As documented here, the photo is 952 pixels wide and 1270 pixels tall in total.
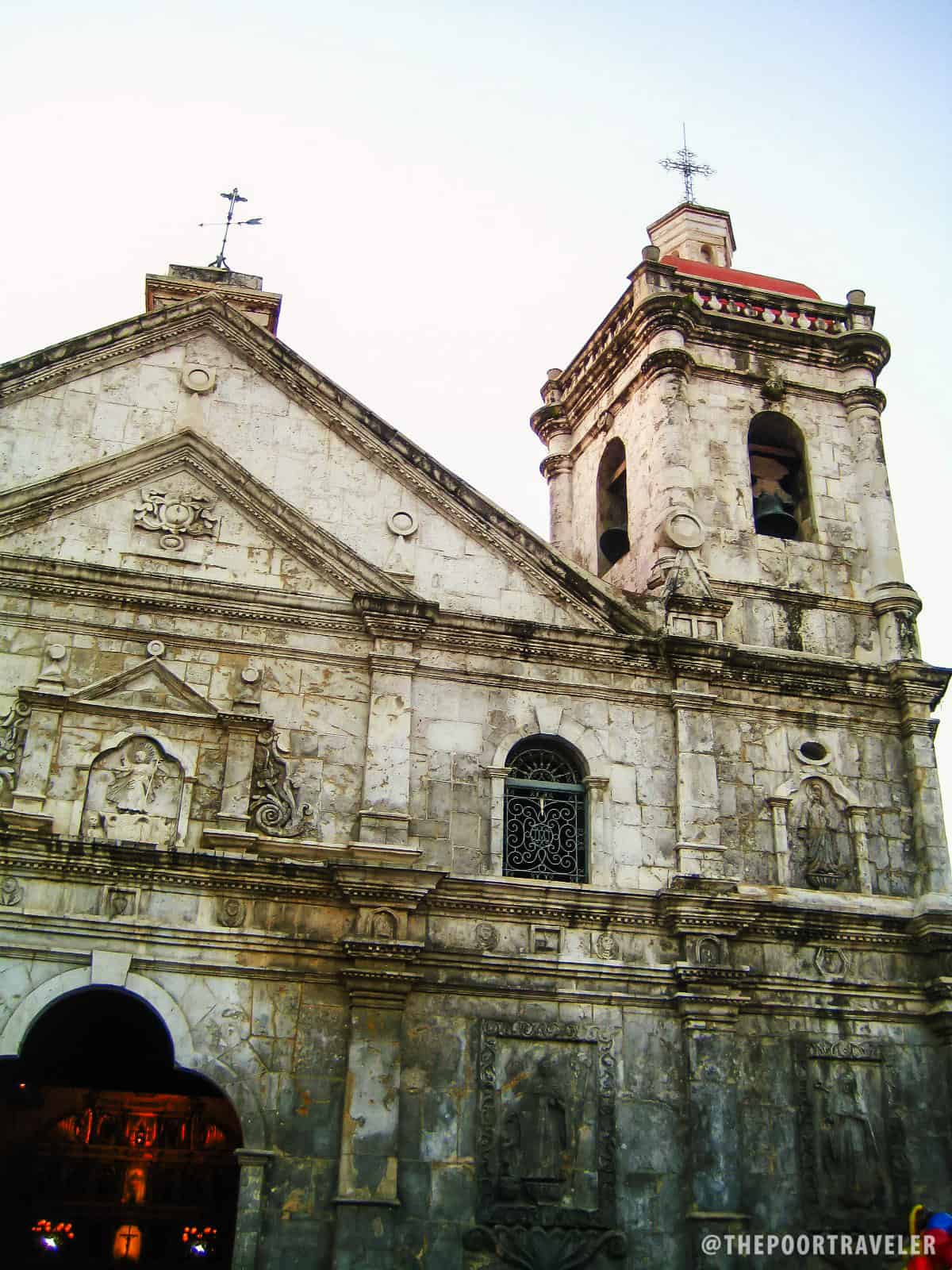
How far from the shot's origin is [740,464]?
17328mm

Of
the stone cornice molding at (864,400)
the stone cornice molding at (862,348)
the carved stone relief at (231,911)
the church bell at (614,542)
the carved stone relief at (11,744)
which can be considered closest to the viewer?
the carved stone relief at (231,911)

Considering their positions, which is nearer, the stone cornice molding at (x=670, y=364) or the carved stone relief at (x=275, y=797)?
the carved stone relief at (x=275, y=797)

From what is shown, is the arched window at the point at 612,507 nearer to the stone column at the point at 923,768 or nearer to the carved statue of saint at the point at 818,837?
the stone column at the point at 923,768

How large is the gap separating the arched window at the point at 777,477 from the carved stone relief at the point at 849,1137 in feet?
22.0

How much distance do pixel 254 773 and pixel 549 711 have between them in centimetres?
331

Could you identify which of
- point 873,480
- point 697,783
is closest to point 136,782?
point 697,783

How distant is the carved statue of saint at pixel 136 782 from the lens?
13.1 metres

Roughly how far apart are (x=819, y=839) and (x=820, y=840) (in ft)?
0.04

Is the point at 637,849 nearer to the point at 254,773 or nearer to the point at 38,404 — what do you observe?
the point at 254,773

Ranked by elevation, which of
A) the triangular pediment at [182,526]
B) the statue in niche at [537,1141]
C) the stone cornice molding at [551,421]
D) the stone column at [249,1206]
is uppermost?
the stone cornice molding at [551,421]

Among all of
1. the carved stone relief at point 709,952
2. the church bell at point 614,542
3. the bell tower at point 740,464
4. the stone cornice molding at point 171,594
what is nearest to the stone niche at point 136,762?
the stone cornice molding at point 171,594

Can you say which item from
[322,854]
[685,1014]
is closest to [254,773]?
[322,854]

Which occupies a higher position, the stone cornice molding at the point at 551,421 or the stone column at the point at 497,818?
the stone cornice molding at the point at 551,421

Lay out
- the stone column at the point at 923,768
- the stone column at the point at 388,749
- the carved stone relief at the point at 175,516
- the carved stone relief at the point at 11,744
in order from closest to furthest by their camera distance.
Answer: the carved stone relief at the point at 11,744, the stone column at the point at 388,749, the carved stone relief at the point at 175,516, the stone column at the point at 923,768
